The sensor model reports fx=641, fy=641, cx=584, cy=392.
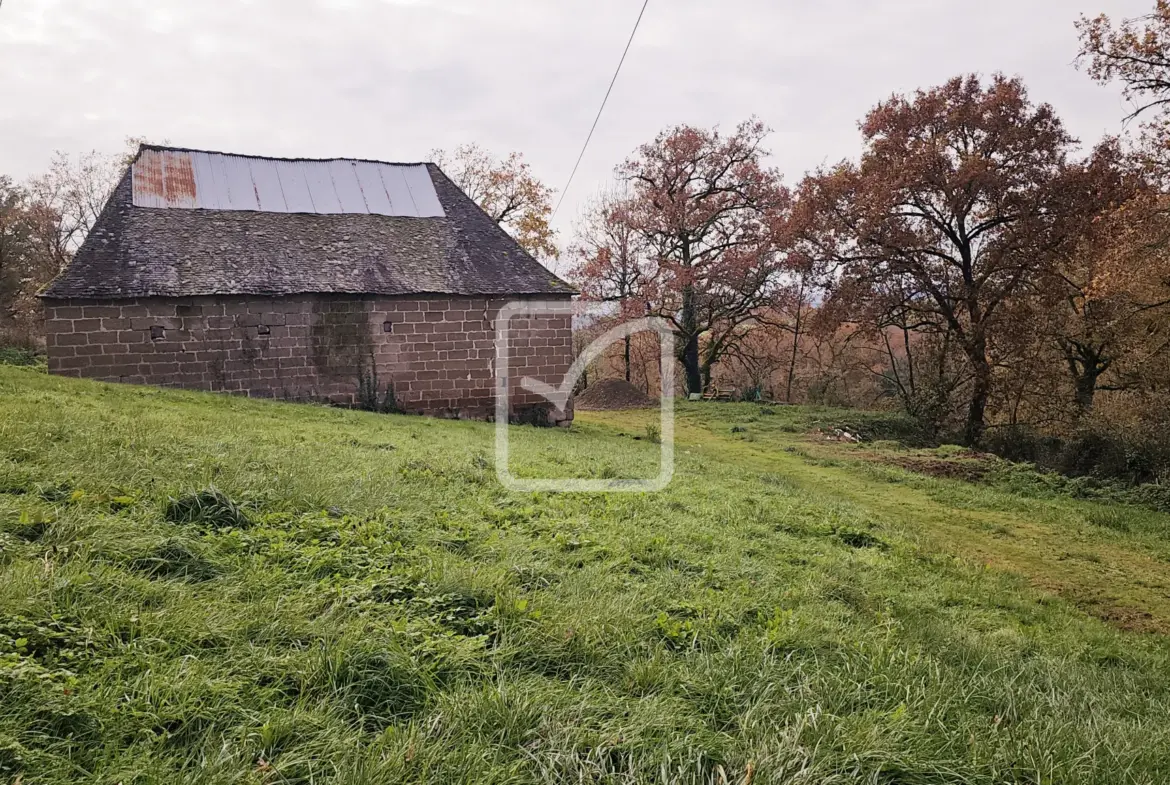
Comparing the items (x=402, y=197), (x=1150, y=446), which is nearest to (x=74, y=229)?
(x=402, y=197)

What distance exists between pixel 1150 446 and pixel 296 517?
14096 millimetres

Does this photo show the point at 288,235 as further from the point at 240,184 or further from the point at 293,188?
the point at 240,184

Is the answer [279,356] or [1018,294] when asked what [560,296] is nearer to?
[279,356]

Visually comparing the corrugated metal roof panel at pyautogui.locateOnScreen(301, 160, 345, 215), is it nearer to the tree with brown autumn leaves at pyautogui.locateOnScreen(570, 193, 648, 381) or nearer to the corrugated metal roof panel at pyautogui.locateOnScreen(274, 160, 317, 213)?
the corrugated metal roof panel at pyautogui.locateOnScreen(274, 160, 317, 213)

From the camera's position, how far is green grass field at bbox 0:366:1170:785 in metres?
2.09

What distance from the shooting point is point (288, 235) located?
50.9 ft

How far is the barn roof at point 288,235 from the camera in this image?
13.7 meters

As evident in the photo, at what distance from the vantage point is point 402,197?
17.7 metres

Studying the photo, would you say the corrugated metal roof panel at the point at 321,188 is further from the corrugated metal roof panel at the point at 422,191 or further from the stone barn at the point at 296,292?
the corrugated metal roof panel at the point at 422,191

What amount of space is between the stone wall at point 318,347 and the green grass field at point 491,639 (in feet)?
25.0

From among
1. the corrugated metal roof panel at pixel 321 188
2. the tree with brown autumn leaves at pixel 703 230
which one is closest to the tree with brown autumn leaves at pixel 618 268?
the tree with brown autumn leaves at pixel 703 230

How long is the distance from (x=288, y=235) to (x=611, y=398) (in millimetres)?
11393

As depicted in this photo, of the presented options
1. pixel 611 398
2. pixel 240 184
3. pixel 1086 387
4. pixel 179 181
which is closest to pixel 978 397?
pixel 1086 387

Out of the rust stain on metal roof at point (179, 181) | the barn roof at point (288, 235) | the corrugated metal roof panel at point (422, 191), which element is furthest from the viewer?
the corrugated metal roof panel at point (422, 191)
